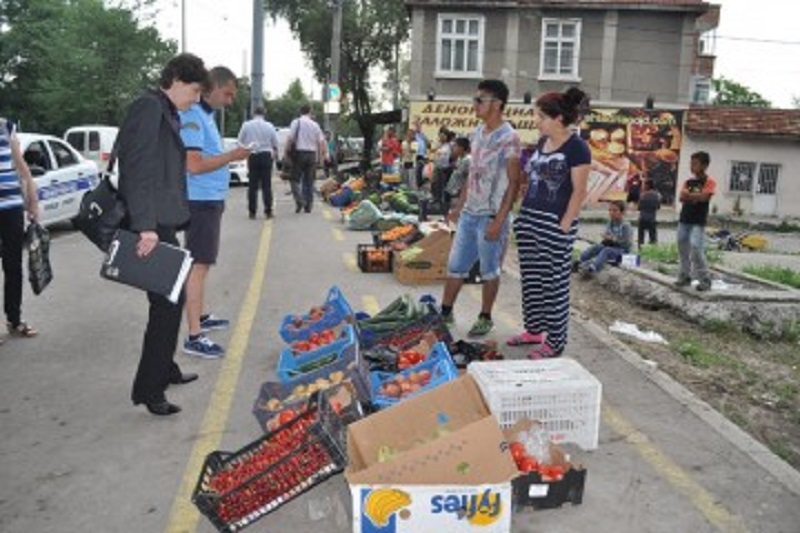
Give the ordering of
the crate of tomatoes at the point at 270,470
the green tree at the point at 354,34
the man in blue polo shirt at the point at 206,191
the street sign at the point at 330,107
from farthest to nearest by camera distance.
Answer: the green tree at the point at 354,34 → the street sign at the point at 330,107 → the man in blue polo shirt at the point at 206,191 → the crate of tomatoes at the point at 270,470

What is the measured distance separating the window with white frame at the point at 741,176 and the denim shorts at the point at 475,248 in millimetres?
24481

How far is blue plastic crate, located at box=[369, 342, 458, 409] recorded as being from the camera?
446 cm

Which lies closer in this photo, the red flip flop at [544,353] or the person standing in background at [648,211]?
the red flip flop at [544,353]

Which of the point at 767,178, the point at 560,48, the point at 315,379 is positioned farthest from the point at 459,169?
the point at 767,178

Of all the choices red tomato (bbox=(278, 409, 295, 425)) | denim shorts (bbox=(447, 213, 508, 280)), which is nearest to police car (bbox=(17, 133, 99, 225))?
denim shorts (bbox=(447, 213, 508, 280))

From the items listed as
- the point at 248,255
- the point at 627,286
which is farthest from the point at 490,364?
the point at 248,255

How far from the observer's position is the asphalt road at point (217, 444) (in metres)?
3.70

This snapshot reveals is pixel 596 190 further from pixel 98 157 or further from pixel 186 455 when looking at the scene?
pixel 186 455

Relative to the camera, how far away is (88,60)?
34906 millimetres

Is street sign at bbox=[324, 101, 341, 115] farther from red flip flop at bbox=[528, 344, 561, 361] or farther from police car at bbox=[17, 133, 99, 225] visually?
red flip flop at bbox=[528, 344, 561, 361]

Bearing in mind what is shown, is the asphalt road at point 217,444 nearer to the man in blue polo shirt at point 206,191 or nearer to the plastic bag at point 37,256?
the man in blue polo shirt at point 206,191

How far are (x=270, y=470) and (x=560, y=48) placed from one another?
26.8m

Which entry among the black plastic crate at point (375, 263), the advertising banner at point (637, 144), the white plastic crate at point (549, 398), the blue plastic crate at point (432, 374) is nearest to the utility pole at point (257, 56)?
the advertising banner at point (637, 144)

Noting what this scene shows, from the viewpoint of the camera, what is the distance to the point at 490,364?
4.63 metres
